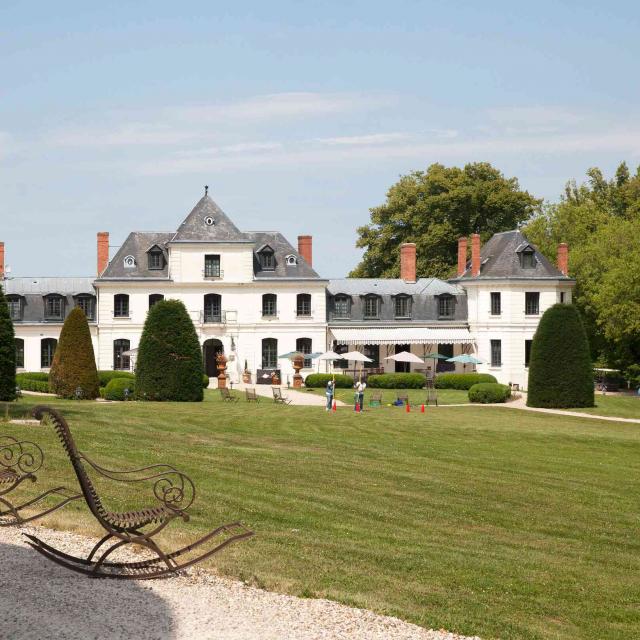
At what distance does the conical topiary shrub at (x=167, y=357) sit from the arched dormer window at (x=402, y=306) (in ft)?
71.1

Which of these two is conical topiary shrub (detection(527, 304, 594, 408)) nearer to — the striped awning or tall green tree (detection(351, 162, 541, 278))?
the striped awning

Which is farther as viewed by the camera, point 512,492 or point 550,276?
point 550,276

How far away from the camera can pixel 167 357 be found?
36281mm

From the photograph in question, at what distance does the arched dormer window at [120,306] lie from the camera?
5391cm

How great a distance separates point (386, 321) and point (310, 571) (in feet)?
151

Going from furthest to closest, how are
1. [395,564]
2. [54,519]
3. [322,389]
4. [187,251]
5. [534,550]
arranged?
[187,251] → [322,389] → [534,550] → [54,519] → [395,564]

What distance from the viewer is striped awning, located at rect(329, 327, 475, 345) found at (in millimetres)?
54503

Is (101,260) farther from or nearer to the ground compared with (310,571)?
farther from the ground

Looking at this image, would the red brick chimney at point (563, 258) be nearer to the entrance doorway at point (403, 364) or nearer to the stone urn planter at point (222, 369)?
the entrance doorway at point (403, 364)

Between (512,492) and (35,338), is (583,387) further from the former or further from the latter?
(35,338)

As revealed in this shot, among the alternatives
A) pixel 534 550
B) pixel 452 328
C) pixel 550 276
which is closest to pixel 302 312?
pixel 452 328

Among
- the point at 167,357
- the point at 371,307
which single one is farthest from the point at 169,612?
the point at 371,307

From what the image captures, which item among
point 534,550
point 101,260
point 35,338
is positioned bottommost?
point 534,550

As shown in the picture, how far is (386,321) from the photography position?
185ft
